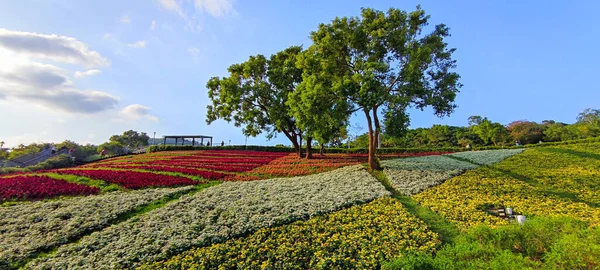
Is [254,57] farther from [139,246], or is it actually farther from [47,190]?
[139,246]

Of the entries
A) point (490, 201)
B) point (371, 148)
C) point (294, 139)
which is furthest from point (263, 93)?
point (490, 201)

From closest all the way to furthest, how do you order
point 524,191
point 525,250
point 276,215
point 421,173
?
point 525,250, point 276,215, point 524,191, point 421,173

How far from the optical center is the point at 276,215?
1154 cm

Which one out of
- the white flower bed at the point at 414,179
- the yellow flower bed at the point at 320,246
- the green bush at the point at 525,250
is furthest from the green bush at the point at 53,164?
the green bush at the point at 525,250

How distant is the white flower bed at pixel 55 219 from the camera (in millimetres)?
10023

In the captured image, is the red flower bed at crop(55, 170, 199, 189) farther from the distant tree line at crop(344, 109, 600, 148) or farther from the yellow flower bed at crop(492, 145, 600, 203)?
the distant tree line at crop(344, 109, 600, 148)

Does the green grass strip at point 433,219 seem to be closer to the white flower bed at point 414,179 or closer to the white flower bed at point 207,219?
the white flower bed at point 414,179

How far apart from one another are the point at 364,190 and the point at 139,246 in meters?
10.3

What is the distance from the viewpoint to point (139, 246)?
9344 mm

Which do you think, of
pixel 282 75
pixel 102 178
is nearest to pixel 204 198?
pixel 102 178

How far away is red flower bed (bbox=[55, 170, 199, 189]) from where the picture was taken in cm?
1841

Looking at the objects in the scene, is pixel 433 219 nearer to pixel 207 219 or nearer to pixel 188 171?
pixel 207 219

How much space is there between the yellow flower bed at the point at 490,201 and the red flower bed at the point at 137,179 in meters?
14.6

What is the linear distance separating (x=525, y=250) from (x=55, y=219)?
16516 mm
